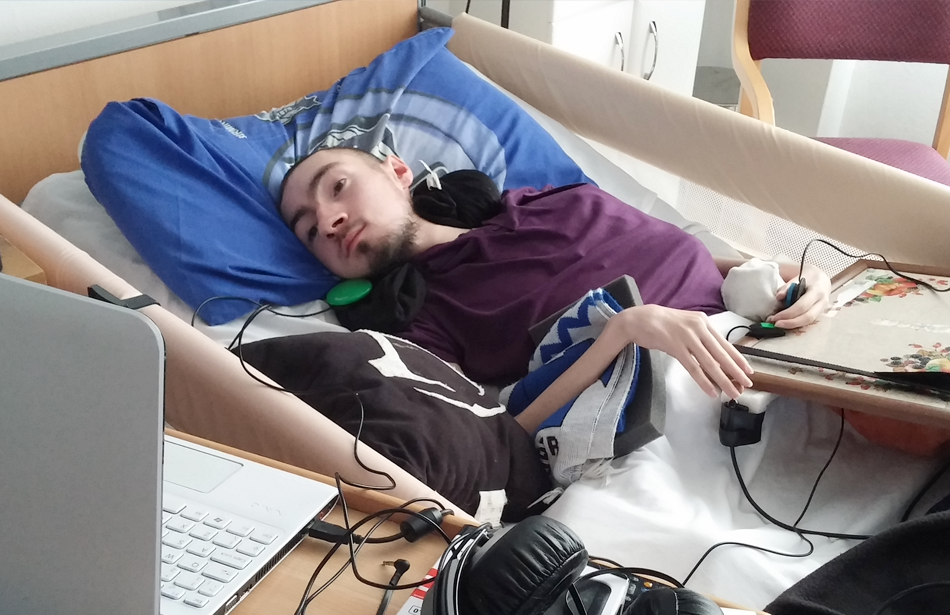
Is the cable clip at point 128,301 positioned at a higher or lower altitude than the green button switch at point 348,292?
higher

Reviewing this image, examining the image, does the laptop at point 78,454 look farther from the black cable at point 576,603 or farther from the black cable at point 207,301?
the black cable at point 207,301

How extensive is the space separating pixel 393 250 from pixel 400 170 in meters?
0.19

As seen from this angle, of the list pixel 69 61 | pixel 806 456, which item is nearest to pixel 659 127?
pixel 806 456

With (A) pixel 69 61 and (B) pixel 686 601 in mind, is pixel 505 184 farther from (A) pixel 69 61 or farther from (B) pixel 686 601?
(B) pixel 686 601

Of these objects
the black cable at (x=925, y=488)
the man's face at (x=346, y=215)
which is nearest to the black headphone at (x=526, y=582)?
the black cable at (x=925, y=488)

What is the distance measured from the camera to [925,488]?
3.20 feet

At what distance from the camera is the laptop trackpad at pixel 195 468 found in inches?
28.2

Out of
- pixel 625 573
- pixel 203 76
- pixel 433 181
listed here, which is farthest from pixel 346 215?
pixel 625 573

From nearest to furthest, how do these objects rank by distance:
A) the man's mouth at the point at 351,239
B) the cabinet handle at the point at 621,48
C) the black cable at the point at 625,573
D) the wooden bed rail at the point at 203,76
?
the black cable at the point at 625,573, the wooden bed rail at the point at 203,76, the man's mouth at the point at 351,239, the cabinet handle at the point at 621,48

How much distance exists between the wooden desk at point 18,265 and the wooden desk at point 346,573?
446 millimetres

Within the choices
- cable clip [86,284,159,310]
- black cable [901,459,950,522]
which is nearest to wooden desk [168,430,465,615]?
cable clip [86,284,159,310]

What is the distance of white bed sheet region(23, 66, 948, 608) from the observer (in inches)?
34.9

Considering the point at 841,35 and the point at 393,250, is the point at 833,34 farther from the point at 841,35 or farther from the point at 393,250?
the point at 393,250

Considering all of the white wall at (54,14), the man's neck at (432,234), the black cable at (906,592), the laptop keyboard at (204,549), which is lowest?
the man's neck at (432,234)
